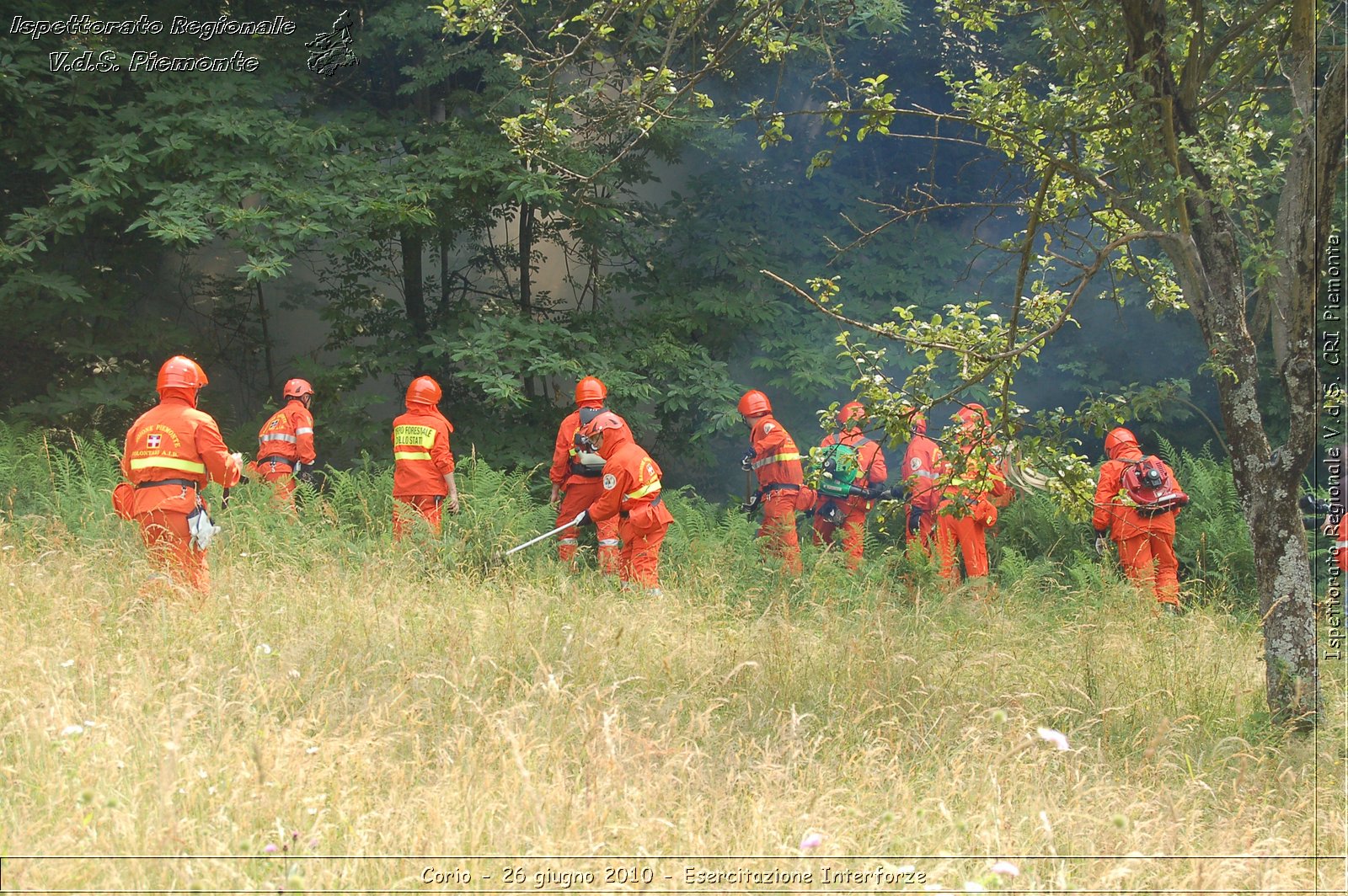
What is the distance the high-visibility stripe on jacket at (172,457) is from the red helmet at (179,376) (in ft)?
0.51

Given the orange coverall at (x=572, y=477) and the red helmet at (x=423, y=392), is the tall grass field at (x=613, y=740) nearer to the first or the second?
the orange coverall at (x=572, y=477)

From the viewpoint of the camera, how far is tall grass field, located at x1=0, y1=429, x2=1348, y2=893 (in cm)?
332

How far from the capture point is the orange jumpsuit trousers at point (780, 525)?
9.16 m

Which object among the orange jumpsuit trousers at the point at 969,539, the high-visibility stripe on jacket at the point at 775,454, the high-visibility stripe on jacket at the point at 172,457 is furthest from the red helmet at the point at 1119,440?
the high-visibility stripe on jacket at the point at 172,457

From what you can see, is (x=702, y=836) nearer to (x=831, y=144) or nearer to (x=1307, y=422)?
(x=1307, y=422)

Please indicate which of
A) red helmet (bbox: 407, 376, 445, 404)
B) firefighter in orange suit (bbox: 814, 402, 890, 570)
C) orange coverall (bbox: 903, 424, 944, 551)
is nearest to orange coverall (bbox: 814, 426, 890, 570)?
firefighter in orange suit (bbox: 814, 402, 890, 570)

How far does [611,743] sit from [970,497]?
15.2 feet

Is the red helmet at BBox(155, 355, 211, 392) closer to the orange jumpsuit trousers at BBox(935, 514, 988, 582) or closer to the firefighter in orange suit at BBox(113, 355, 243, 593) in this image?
the firefighter in orange suit at BBox(113, 355, 243, 593)

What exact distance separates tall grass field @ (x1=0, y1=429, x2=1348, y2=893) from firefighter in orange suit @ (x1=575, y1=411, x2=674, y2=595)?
0.87 metres

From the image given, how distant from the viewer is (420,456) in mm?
9484

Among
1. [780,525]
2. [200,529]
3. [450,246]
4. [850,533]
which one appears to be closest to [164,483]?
[200,529]

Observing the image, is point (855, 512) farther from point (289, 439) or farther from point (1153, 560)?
point (289, 439)

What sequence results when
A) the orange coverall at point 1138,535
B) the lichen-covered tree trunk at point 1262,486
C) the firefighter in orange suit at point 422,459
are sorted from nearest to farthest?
the lichen-covered tree trunk at point 1262,486, the orange coverall at point 1138,535, the firefighter in orange suit at point 422,459

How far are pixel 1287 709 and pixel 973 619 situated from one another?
191cm
